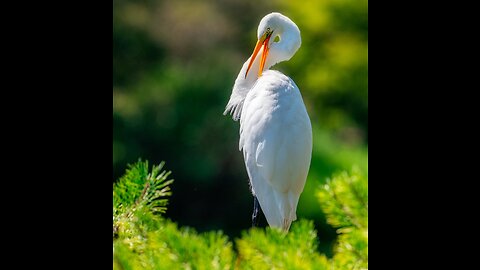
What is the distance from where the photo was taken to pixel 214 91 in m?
9.92

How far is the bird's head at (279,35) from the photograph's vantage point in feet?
9.12

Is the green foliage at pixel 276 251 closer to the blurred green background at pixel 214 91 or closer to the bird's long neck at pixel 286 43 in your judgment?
the bird's long neck at pixel 286 43

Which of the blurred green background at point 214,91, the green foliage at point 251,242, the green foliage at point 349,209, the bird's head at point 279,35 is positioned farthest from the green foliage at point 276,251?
the blurred green background at point 214,91

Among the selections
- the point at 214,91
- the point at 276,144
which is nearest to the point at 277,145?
the point at 276,144

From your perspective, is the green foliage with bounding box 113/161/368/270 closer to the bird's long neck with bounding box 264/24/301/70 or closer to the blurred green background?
the bird's long neck with bounding box 264/24/301/70

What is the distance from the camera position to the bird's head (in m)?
2.78

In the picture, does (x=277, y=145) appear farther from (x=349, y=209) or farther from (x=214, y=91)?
(x=214, y=91)

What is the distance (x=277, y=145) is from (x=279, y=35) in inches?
20.2

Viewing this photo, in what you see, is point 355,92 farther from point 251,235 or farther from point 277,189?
point 251,235

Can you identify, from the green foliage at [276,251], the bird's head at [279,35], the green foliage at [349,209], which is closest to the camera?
the green foliage at [276,251]

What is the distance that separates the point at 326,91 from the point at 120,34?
150 inches

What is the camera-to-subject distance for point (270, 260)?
0.82 meters

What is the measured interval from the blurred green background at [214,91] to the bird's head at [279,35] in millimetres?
4537

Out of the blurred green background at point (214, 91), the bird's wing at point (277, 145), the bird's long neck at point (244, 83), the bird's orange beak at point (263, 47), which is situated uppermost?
the blurred green background at point (214, 91)
